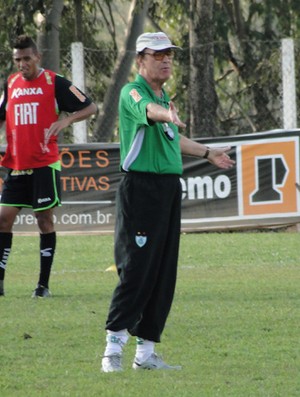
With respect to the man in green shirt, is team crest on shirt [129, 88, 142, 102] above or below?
above

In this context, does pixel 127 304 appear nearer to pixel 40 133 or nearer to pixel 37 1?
pixel 40 133

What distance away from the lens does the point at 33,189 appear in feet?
35.4

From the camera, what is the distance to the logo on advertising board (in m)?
17.3

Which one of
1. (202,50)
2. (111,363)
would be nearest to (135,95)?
(111,363)

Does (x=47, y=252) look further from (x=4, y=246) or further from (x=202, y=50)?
(x=202, y=50)

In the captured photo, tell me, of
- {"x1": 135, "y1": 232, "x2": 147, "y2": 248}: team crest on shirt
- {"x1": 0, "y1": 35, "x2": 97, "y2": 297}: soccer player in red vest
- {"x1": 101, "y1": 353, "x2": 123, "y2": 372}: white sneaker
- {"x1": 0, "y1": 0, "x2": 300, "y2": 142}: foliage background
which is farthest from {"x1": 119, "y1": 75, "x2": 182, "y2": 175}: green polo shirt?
{"x1": 0, "y1": 0, "x2": 300, "y2": 142}: foliage background

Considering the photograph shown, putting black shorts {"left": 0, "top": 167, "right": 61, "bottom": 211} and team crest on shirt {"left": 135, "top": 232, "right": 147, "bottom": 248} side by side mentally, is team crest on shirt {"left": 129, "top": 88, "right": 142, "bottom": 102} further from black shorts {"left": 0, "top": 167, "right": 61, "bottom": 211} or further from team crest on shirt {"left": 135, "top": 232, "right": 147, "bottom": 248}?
black shorts {"left": 0, "top": 167, "right": 61, "bottom": 211}

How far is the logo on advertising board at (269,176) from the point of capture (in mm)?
17328

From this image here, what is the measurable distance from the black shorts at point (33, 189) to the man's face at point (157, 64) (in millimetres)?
3708

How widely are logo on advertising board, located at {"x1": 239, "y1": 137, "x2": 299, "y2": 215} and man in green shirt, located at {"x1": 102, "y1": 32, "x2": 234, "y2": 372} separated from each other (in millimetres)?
10049

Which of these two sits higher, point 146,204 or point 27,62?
point 27,62

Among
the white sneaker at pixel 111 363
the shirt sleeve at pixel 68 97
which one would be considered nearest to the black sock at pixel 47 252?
the shirt sleeve at pixel 68 97

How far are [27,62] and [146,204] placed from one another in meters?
3.74

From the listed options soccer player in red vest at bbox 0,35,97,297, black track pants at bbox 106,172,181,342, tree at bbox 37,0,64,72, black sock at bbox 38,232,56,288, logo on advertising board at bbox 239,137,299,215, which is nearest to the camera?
black track pants at bbox 106,172,181,342
